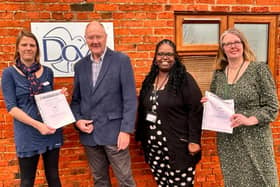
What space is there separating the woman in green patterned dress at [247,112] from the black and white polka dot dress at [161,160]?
15.9 inches

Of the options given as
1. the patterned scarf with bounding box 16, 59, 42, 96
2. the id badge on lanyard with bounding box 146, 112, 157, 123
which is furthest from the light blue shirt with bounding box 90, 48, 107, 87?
the id badge on lanyard with bounding box 146, 112, 157, 123

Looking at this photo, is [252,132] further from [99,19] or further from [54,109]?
[99,19]

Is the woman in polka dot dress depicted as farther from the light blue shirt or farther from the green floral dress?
the light blue shirt

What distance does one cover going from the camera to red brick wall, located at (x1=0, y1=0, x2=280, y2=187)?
2863mm

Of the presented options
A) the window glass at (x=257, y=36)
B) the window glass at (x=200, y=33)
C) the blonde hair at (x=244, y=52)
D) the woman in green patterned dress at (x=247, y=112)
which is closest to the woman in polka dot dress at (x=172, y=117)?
the woman in green patterned dress at (x=247, y=112)

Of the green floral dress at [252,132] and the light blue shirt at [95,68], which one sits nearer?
the green floral dress at [252,132]

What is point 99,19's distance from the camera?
2.99m

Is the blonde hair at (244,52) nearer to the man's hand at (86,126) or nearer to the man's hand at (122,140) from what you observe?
the man's hand at (122,140)

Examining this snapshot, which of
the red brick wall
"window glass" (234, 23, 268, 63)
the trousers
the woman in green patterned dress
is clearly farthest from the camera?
"window glass" (234, 23, 268, 63)

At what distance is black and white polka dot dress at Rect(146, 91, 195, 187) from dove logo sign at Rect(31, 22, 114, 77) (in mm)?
992

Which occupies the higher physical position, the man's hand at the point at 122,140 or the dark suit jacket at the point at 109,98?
the dark suit jacket at the point at 109,98

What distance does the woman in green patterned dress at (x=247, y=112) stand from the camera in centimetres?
228

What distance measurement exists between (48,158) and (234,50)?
1832mm

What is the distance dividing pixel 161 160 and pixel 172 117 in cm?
43
